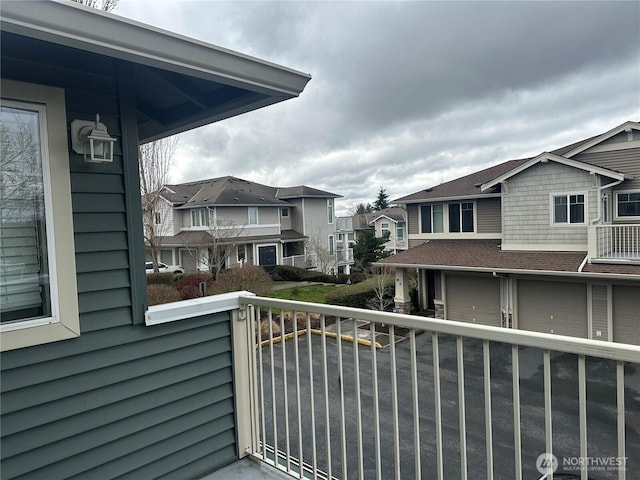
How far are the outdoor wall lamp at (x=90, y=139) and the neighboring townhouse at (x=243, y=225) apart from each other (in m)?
15.1

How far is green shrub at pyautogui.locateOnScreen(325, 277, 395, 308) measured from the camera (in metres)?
12.8

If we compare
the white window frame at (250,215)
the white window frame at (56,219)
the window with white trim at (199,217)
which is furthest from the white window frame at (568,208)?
the window with white trim at (199,217)

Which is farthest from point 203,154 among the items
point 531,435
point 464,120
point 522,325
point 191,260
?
point 531,435

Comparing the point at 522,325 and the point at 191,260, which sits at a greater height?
the point at 191,260

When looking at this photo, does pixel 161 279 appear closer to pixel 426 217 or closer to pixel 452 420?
pixel 426 217

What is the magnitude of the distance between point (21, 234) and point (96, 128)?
58cm

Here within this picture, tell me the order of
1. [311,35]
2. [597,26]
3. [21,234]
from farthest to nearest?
[597,26] → [311,35] → [21,234]

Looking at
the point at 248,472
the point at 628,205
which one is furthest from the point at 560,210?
the point at 248,472

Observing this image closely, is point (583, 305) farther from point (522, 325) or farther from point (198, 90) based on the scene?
point (198, 90)

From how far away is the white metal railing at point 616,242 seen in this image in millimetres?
10078

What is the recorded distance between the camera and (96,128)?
179 cm

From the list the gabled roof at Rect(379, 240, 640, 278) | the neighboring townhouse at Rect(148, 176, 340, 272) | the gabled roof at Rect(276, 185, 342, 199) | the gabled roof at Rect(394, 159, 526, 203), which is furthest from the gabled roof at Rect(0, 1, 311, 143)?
the gabled roof at Rect(276, 185, 342, 199)

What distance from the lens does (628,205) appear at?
10.9 m

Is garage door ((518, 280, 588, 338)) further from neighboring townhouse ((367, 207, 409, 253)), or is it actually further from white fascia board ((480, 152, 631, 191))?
neighboring townhouse ((367, 207, 409, 253))
